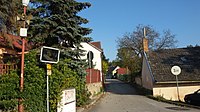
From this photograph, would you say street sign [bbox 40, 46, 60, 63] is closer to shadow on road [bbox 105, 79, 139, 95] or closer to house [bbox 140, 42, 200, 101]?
house [bbox 140, 42, 200, 101]

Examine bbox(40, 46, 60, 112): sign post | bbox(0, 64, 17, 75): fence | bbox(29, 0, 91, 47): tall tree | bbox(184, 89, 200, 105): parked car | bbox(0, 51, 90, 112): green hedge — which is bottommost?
bbox(184, 89, 200, 105): parked car

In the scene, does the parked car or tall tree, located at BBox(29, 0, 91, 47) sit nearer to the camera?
tall tree, located at BBox(29, 0, 91, 47)

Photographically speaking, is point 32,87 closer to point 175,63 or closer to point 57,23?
point 57,23

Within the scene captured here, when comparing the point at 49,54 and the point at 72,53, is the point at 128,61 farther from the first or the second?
the point at 49,54

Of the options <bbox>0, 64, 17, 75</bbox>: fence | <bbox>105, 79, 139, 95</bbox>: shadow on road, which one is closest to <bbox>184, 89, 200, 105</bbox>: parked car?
<bbox>105, 79, 139, 95</bbox>: shadow on road

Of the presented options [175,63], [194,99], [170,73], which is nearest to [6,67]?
[194,99]

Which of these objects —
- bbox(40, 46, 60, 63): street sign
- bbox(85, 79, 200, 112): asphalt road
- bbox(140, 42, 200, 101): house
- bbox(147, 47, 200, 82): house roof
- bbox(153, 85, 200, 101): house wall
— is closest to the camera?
bbox(40, 46, 60, 63): street sign

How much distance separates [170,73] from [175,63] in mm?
3067

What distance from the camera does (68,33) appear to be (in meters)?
16.2

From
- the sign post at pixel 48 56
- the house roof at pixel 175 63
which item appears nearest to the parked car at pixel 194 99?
the house roof at pixel 175 63

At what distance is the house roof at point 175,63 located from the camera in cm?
3041

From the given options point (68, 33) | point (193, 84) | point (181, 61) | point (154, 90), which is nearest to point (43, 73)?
point (68, 33)

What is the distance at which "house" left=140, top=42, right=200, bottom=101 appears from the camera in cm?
2939

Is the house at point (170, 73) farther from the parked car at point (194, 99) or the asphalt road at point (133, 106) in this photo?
the parked car at point (194, 99)
